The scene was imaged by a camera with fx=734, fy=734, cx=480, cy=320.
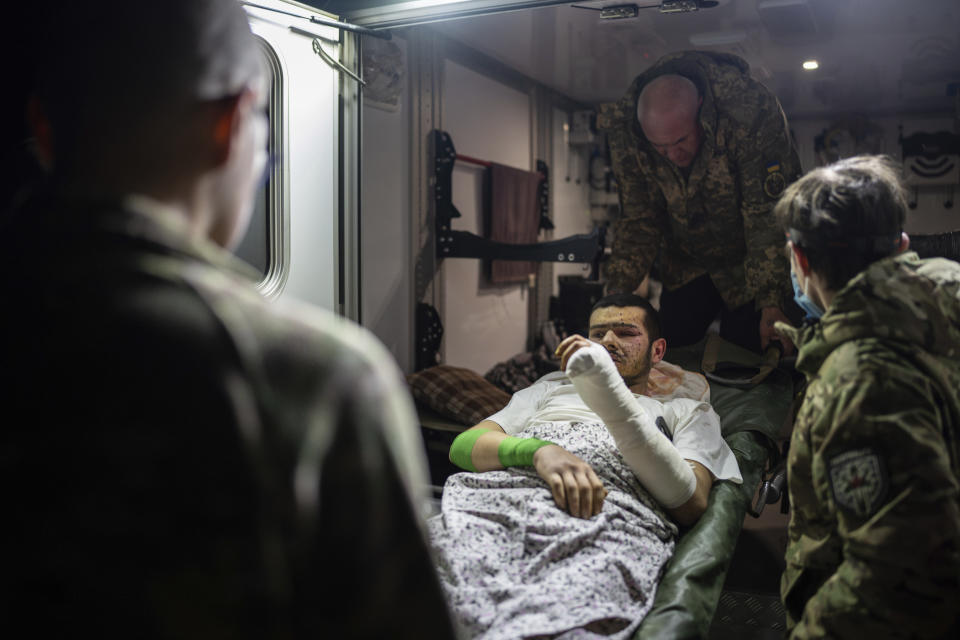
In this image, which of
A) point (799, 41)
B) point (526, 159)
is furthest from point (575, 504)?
point (526, 159)

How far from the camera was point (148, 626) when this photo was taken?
1.84 ft

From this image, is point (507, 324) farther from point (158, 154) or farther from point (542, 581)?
point (158, 154)

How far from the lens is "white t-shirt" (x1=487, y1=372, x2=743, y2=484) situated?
2.34m

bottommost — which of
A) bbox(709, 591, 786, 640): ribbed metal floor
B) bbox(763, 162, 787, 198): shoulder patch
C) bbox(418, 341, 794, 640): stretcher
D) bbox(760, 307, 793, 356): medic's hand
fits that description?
bbox(709, 591, 786, 640): ribbed metal floor

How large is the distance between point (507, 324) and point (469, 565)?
382cm

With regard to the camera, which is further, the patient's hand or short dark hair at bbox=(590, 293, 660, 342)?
short dark hair at bbox=(590, 293, 660, 342)

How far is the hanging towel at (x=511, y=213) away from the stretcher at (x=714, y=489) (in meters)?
1.95

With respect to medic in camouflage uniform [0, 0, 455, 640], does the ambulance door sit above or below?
above

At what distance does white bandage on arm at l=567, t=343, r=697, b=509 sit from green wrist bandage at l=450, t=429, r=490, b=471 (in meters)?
0.46

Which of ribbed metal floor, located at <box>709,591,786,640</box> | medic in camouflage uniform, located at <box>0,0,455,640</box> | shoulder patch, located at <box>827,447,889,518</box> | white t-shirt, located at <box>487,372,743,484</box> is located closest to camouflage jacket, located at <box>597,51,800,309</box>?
white t-shirt, located at <box>487,372,743,484</box>

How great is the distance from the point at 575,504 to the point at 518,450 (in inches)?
11.4

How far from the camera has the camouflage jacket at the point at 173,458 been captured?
55 centimetres

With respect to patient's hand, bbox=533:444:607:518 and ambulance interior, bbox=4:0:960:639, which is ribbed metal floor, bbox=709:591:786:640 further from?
patient's hand, bbox=533:444:607:518

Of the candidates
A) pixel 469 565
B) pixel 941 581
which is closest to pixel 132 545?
pixel 941 581
